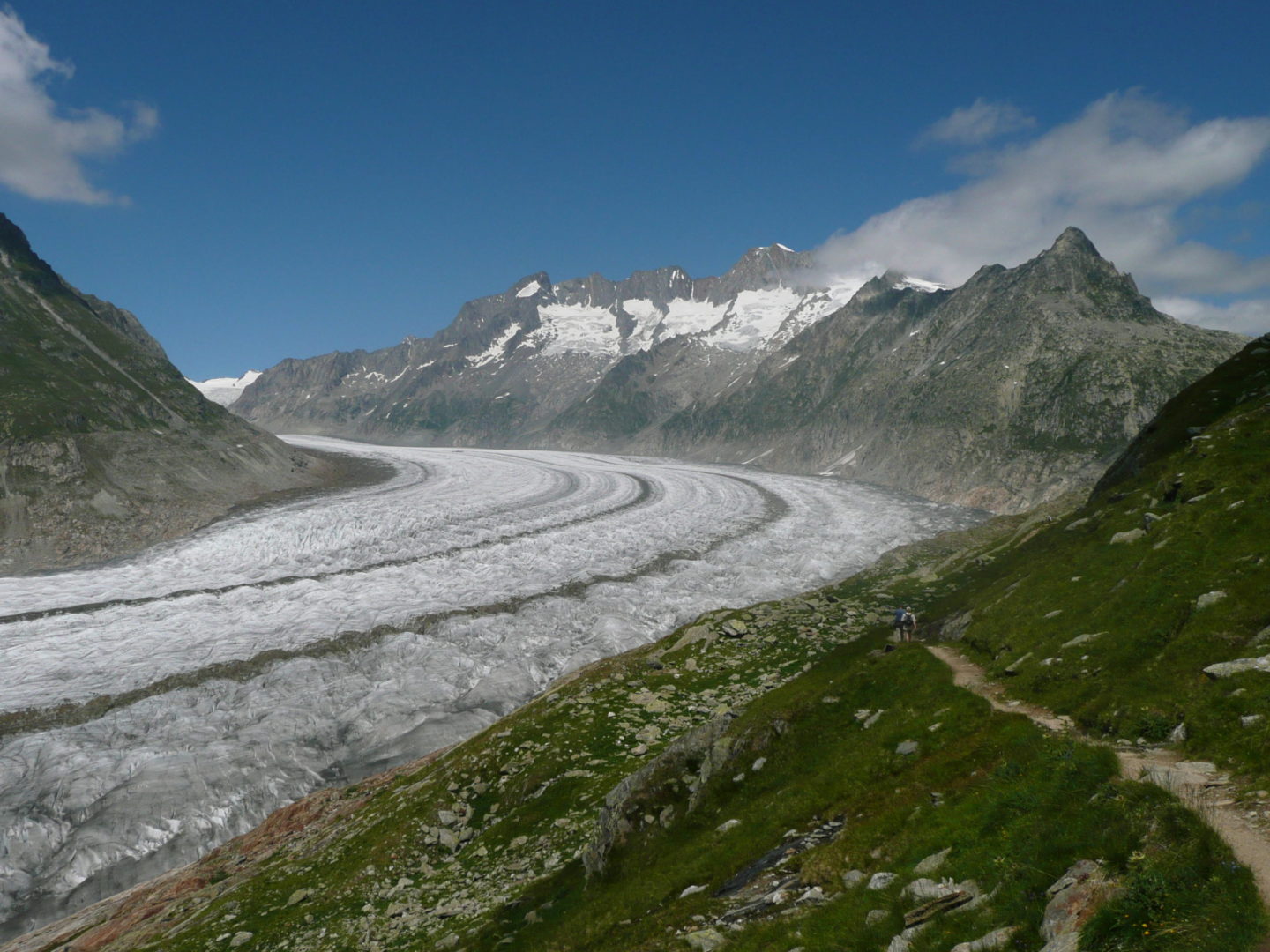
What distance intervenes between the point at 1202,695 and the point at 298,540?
79.3 meters

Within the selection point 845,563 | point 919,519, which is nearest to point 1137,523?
point 845,563

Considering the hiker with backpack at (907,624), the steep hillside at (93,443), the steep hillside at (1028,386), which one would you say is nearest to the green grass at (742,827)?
the hiker with backpack at (907,624)

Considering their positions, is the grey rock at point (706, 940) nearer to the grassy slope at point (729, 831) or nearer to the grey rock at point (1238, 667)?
the grassy slope at point (729, 831)

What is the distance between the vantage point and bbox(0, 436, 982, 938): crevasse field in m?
30.3

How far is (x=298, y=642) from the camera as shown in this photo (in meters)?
45.7

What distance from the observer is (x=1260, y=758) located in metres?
8.94

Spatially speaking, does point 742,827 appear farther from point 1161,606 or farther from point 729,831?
point 1161,606

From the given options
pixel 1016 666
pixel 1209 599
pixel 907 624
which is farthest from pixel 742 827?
pixel 907 624

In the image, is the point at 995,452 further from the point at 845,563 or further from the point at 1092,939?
the point at 1092,939

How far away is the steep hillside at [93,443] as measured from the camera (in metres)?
71.6

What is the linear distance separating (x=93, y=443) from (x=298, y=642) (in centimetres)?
6614

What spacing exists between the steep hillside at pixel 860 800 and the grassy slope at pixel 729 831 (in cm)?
6

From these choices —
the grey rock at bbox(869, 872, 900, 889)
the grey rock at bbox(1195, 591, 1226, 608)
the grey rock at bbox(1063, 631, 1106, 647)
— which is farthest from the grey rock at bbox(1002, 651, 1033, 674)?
the grey rock at bbox(869, 872, 900, 889)

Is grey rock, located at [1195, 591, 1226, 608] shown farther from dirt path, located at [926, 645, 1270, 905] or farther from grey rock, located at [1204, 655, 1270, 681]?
dirt path, located at [926, 645, 1270, 905]
